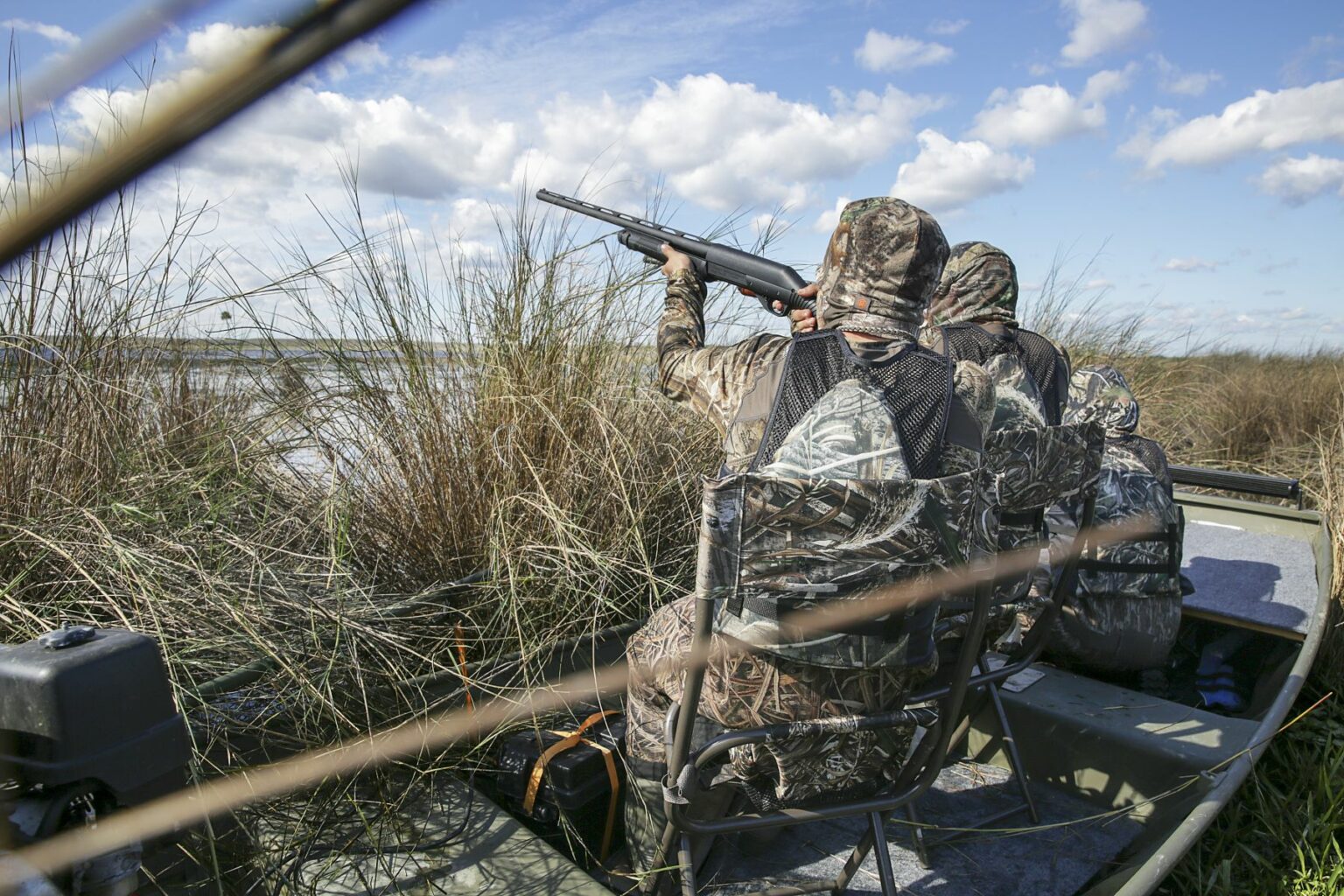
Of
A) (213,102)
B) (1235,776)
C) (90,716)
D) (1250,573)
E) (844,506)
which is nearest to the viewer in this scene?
→ (213,102)

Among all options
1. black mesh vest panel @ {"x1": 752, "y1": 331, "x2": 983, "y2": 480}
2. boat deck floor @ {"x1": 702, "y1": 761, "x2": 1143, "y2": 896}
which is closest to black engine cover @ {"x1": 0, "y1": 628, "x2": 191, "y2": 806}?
black mesh vest panel @ {"x1": 752, "y1": 331, "x2": 983, "y2": 480}

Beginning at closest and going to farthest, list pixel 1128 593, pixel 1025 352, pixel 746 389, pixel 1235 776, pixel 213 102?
pixel 213 102 → pixel 746 389 → pixel 1235 776 → pixel 1128 593 → pixel 1025 352

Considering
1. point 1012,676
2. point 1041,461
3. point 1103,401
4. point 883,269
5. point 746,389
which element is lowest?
point 1012,676

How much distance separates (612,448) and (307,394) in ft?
3.34

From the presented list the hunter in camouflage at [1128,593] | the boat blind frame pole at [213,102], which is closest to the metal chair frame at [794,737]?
the boat blind frame pole at [213,102]

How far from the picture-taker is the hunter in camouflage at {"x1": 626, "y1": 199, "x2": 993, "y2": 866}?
63.8 inches

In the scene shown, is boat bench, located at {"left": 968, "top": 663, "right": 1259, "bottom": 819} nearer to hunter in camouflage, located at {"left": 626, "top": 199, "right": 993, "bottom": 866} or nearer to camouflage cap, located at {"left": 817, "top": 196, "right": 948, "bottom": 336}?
hunter in camouflage, located at {"left": 626, "top": 199, "right": 993, "bottom": 866}

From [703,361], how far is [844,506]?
2.33 ft

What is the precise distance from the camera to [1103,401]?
12.4 feet

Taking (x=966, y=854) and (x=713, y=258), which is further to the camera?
(x=713, y=258)

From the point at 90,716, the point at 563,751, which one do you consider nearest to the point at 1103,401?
the point at 563,751

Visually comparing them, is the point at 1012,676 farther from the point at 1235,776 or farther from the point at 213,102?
the point at 213,102

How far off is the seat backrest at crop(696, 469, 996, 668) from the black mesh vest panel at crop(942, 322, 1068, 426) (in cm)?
172

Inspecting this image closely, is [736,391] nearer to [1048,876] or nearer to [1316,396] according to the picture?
[1048,876]
